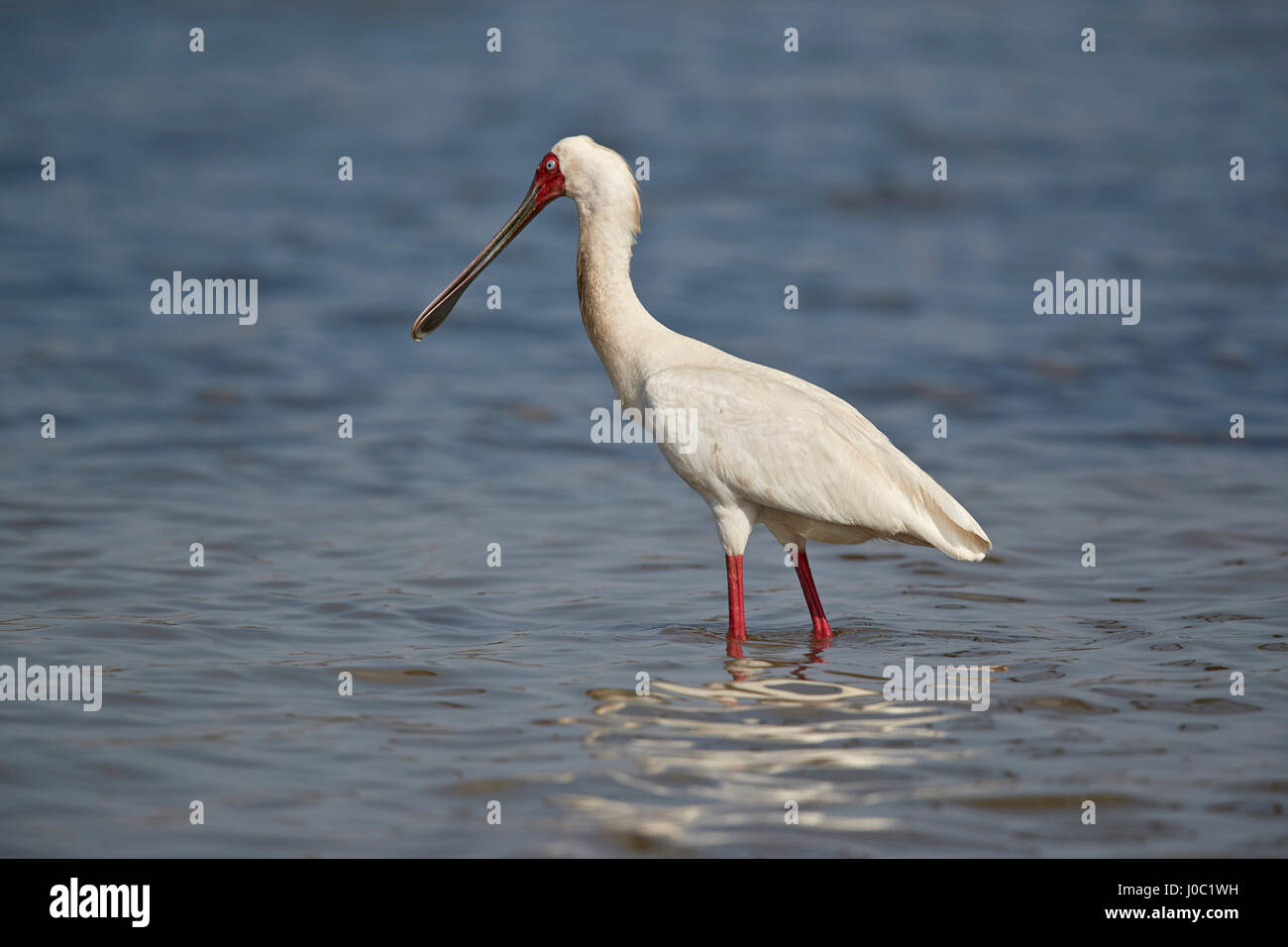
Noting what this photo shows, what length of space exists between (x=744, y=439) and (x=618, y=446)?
202 inches

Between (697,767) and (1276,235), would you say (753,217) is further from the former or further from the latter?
(697,767)

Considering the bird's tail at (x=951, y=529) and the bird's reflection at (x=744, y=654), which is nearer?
the bird's reflection at (x=744, y=654)

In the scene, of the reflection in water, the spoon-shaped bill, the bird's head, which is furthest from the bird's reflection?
the spoon-shaped bill

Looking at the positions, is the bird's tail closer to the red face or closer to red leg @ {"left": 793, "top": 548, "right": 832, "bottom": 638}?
red leg @ {"left": 793, "top": 548, "right": 832, "bottom": 638}

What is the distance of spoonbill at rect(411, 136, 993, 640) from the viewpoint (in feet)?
25.3

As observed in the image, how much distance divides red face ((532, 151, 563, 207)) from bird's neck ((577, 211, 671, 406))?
0.28 metres

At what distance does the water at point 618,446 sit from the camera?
6008 mm

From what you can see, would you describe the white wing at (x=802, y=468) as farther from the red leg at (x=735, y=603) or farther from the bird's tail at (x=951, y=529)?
the red leg at (x=735, y=603)

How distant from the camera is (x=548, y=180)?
8.48 meters

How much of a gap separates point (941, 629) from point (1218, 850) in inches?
115

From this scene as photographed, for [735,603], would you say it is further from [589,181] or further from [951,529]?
[589,181]

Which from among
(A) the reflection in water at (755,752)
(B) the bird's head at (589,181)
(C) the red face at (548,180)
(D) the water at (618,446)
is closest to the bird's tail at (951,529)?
(D) the water at (618,446)

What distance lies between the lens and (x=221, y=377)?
14.4 m
